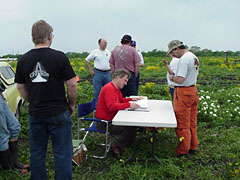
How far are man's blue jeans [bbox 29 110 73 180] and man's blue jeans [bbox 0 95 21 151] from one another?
2.20ft

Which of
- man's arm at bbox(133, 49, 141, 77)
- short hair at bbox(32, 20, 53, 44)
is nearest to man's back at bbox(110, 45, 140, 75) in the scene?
man's arm at bbox(133, 49, 141, 77)

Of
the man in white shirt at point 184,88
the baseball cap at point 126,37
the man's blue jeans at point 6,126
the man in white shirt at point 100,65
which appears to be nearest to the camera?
the man's blue jeans at point 6,126

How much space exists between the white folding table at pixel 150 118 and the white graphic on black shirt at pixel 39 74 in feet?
3.84

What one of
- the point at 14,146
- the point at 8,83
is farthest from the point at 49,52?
the point at 8,83

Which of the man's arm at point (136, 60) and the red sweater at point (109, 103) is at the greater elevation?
the man's arm at point (136, 60)

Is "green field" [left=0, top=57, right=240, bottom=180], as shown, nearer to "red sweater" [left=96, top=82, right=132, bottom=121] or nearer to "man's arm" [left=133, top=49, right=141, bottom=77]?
"red sweater" [left=96, top=82, right=132, bottom=121]

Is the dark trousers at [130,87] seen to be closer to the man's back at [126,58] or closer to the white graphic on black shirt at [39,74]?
the man's back at [126,58]

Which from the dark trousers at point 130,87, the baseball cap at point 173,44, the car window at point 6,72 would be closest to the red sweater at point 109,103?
the baseball cap at point 173,44

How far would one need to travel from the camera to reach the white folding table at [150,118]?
327cm

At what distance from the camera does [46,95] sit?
98.7 inches

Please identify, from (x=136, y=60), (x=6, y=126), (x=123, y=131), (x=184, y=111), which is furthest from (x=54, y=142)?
(x=136, y=60)

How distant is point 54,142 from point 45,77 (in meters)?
0.73

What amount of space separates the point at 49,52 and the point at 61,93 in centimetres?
43

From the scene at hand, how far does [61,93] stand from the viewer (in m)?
2.59
